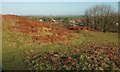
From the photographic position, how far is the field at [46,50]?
13.6 meters

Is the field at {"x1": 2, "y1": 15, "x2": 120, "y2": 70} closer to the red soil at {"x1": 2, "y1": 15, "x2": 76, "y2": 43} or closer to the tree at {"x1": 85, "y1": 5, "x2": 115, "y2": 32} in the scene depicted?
the red soil at {"x1": 2, "y1": 15, "x2": 76, "y2": 43}

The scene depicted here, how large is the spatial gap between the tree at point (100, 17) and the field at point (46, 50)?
18.6m

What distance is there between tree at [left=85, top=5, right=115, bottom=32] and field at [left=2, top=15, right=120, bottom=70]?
61.1 feet

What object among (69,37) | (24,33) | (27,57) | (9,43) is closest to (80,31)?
(69,37)

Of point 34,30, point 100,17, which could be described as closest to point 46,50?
point 34,30

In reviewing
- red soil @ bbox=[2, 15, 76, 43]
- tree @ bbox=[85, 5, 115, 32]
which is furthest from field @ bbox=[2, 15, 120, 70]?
tree @ bbox=[85, 5, 115, 32]

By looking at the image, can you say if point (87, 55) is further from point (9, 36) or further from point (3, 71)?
point (9, 36)

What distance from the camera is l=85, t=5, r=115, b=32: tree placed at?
49.9m

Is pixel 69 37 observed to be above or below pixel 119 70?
below

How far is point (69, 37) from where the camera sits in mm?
26719

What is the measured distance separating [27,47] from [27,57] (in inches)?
173

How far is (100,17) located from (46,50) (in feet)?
107

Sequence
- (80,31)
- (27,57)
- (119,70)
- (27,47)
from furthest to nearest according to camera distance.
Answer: (80,31)
(27,47)
(27,57)
(119,70)

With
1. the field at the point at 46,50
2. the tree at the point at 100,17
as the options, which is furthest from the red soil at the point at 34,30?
the tree at the point at 100,17
